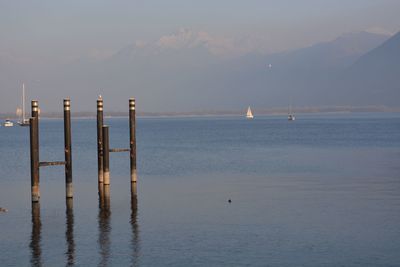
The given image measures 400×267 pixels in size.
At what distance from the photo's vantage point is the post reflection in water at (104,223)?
79.6 ft

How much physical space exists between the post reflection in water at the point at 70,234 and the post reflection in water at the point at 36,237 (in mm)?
944

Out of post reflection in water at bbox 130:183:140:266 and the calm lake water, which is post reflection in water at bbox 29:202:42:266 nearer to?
the calm lake water

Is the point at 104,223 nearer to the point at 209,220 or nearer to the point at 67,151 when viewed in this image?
the point at 209,220

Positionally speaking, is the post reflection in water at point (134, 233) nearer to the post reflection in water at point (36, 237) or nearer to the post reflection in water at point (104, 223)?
the post reflection in water at point (104, 223)

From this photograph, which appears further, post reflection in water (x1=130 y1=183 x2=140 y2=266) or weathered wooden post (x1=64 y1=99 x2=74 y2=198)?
weathered wooden post (x1=64 y1=99 x2=74 y2=198)

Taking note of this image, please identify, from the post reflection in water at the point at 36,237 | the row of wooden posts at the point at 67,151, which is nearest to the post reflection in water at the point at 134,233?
the row of wooden posts at the point at 67,151

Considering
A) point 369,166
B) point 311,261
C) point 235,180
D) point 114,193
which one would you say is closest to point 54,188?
point 114,193

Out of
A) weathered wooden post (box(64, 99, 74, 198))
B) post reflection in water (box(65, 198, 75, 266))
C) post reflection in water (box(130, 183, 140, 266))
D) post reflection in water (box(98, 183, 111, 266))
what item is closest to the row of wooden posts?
weathered wooden post (box(64, 99, 74, 198))

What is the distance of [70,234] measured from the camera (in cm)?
2766

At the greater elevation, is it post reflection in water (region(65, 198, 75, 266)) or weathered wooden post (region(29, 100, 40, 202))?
weathered wooden post (region(29, 100, 40, 202))

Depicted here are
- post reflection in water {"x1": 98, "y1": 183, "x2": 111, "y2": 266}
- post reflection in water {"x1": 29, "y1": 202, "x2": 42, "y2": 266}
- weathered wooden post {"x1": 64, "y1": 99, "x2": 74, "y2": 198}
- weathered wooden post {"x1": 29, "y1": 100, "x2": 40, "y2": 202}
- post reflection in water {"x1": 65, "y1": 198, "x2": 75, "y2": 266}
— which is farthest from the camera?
Result: weathered wooden post {"x1": 64, "y1": 99, "x2": 74, "y2": 198}

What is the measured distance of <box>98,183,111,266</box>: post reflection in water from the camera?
24.3m

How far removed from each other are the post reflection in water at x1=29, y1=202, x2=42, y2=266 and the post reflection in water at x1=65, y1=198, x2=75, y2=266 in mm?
944

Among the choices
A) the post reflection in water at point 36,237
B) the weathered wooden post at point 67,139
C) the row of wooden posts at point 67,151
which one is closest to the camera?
the post reflection in water at point 36,237
